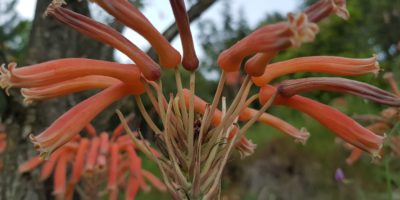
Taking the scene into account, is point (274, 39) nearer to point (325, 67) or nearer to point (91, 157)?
point (325, 67)

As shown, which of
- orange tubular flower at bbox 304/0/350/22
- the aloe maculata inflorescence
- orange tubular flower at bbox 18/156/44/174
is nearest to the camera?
orange tubular flower at bbox 304/0/350/22

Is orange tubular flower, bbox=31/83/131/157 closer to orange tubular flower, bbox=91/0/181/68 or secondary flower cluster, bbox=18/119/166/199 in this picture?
orange tubular flower, bbox=91/0/181/68

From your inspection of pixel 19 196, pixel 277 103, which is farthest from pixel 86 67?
pixel 19 196

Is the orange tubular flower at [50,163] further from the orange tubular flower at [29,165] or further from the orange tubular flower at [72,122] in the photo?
the orange tubular flower at [72,122]

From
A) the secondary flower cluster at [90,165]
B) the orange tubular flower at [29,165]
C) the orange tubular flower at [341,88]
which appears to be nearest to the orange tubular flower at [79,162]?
the secondary flower cluster at [90,165]

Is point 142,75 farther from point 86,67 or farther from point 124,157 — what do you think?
point 124,157

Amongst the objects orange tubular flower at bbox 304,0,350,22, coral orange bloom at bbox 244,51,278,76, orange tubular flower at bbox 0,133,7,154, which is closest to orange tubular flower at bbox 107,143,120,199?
orange tubular flower at bbox 0,133,7,154
